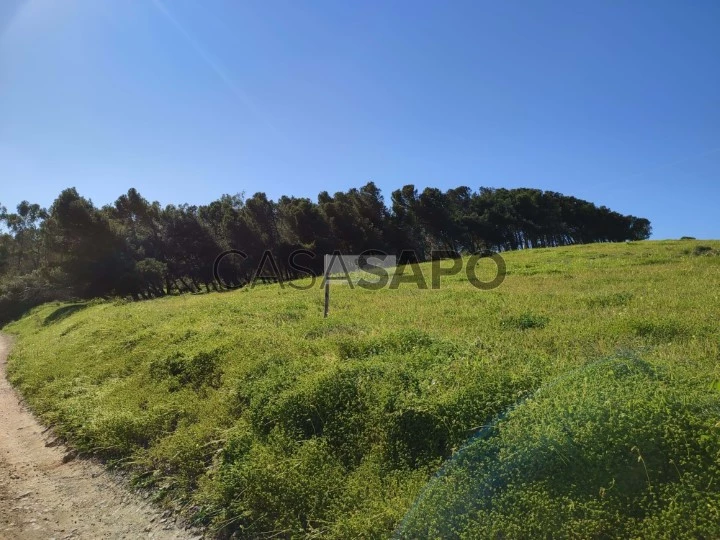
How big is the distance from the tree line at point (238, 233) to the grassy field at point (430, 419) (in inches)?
1083

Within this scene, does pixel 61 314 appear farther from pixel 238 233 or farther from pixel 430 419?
pixel 430 419

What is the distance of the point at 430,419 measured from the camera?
5.40 metres

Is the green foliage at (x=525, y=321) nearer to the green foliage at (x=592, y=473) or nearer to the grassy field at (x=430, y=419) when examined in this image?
the grassy field at (x=430, y=419)

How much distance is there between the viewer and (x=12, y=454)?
7.98m

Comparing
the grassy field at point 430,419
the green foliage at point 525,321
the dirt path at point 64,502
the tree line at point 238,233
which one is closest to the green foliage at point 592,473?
the grassy field at point 430,419

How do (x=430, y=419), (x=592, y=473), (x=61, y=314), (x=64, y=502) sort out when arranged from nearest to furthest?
(x=592, y=473) → (x=430, y=419) → (x=64, y=502) → (x=61, y=314)

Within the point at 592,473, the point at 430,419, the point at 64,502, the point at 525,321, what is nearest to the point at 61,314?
the point at 64,502

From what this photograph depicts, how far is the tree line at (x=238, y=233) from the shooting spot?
116 feet

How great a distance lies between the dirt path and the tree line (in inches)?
1226

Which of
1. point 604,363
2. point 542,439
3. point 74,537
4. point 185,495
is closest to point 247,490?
point 185,495

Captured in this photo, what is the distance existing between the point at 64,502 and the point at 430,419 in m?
5.23

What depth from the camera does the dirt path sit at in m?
5.36

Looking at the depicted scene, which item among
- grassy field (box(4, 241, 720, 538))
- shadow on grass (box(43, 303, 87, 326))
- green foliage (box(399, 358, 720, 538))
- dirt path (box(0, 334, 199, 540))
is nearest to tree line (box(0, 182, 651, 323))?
shadow on grass (box(43, 303, 87, 326))

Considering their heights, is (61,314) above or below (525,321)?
below
